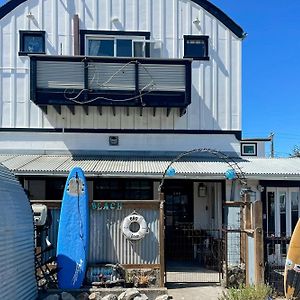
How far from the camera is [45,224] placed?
408 inches

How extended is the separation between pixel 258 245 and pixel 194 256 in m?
5.88

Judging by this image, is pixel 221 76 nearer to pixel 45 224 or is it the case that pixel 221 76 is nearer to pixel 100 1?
pixel 100 1

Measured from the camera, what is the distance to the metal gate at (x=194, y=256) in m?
11.5

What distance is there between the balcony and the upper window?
5.56ft

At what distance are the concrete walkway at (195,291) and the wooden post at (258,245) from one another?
3.18ft

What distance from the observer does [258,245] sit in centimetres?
966

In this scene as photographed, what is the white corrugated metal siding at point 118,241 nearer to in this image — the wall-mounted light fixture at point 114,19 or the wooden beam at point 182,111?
the wooden beam at point 182,111

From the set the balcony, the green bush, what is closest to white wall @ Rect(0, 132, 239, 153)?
the balcony

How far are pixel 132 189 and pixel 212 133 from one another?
3654mm

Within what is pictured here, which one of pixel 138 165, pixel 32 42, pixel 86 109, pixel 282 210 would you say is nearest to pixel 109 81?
pixel 86 109

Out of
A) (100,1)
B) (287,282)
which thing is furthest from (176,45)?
(287,282)

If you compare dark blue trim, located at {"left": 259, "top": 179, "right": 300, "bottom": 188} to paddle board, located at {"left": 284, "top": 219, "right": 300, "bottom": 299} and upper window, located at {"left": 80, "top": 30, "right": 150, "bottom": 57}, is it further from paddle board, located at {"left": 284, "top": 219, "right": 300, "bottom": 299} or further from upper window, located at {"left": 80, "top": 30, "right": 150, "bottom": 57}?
upper window, located at {"left": 80, "top": 30, "right": 150, "bottom": 57}

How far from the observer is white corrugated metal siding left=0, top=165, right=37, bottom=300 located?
7.44 metres

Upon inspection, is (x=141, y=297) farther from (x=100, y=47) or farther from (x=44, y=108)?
(x=100, y=47)
